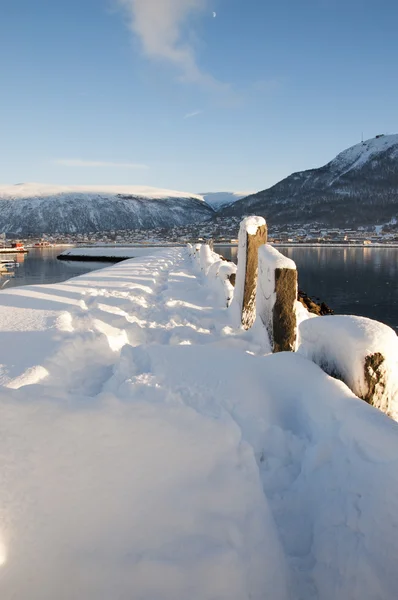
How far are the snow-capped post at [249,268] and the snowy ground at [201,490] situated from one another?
12.2 feet

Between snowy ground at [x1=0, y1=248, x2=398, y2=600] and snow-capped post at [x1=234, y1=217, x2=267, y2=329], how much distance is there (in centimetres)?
373

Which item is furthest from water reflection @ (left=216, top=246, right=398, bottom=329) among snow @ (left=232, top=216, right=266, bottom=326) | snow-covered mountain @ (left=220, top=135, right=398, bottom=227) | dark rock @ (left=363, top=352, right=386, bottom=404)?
snow-covered mountain @ (left=220, top=135, right=398, bottom=227)

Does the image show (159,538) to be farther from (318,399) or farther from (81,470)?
(318,399)

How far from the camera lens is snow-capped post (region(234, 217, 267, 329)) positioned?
7.57m

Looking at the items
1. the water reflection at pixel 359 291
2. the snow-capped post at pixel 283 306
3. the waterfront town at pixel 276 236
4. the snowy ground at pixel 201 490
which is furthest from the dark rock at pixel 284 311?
the waterfront town at pixel 276 236

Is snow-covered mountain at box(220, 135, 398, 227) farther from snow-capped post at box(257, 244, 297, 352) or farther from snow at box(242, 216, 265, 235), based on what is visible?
snow-capped post at box(257, 244, 297, 352)

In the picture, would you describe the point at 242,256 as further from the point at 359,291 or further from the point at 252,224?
the point at 359,291

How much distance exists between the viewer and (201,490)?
225 cm

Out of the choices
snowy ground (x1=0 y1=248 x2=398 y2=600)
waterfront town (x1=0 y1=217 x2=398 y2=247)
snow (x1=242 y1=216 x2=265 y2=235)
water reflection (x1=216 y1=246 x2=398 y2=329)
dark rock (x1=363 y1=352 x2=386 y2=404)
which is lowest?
water reflection (x1=216 y1=246 x2=398 y2=329)

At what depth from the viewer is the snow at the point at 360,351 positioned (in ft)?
10.1

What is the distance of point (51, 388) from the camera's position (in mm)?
3678

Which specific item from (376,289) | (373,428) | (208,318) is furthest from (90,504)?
(376,289)

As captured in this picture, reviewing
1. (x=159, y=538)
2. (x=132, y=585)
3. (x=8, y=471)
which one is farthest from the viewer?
(x=8, y=471)

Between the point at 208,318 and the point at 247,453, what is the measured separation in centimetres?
547
